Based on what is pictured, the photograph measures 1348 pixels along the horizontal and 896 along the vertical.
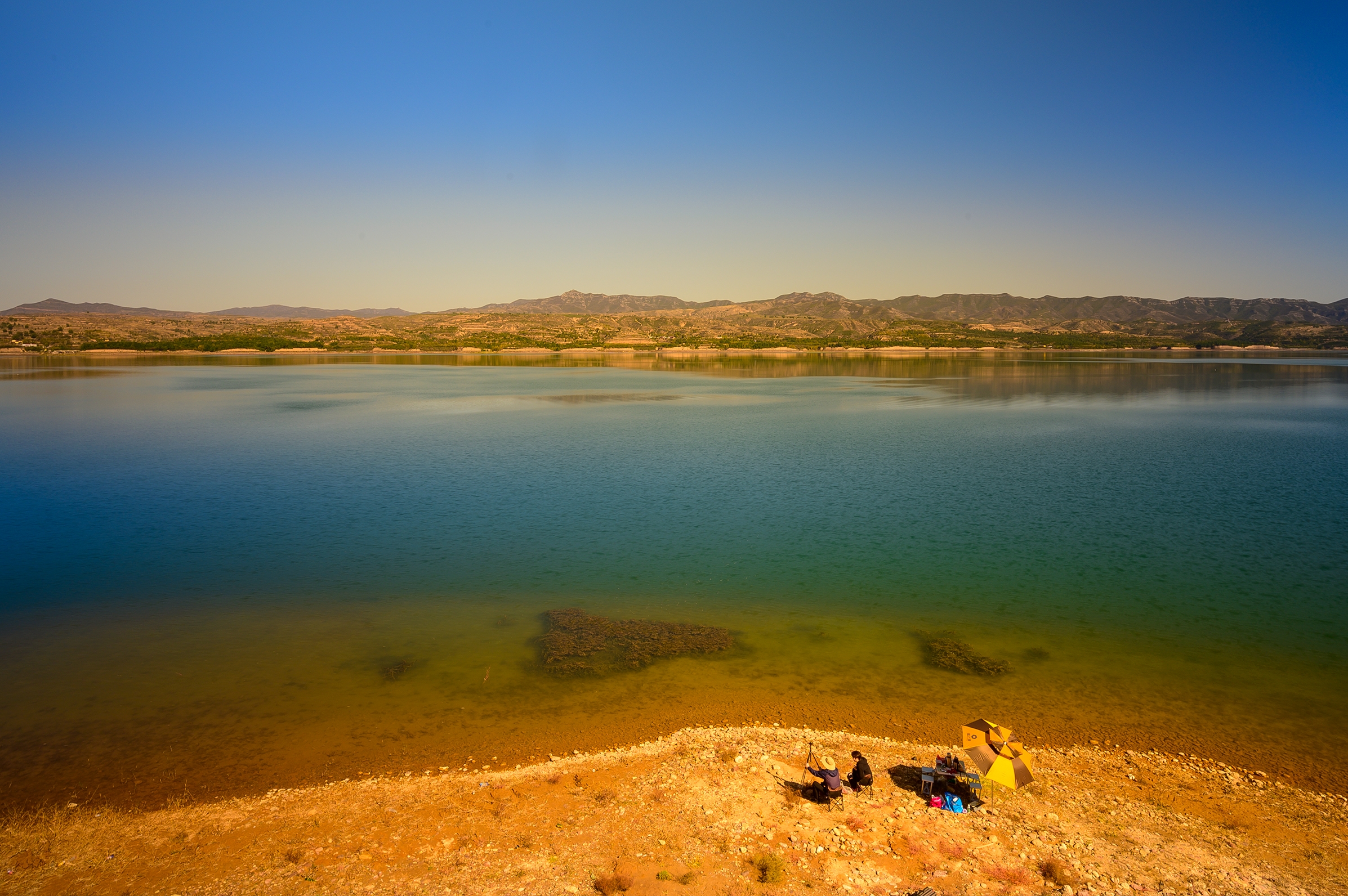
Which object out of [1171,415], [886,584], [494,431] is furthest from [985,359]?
[886,584]

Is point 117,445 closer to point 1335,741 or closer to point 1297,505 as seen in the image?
point 1335,741

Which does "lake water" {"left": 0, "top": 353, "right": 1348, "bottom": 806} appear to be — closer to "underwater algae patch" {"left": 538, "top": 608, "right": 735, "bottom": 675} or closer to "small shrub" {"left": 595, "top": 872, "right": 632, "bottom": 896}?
"underwater algae patch" {"left": 538, "top": 608, "right": 735, "bottom": 675}

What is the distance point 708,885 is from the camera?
811cm

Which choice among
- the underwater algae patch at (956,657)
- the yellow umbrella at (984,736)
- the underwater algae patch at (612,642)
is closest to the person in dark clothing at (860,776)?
the yellow umbrella at (984,736)

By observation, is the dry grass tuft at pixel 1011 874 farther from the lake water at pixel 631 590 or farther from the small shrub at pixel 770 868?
the lake water at pixel 631 590

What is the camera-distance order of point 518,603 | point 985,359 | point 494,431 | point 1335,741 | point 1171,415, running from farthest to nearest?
point 985,359
point 1171,415
point 494,431
point 518,603
point 1335,741

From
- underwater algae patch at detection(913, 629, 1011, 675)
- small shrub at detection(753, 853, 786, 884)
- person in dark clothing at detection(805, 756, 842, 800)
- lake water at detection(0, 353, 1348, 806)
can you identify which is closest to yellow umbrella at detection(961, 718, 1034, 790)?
lake water at detection(0, 353, 1348, 806)

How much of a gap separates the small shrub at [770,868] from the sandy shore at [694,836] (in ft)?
0.09

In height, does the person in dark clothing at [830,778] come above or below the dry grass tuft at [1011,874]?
above

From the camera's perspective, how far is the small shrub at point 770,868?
8211 millimetres

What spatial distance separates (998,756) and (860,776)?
6.17 ft

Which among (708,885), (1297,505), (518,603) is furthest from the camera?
(1297,505)

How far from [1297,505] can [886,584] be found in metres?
19.0

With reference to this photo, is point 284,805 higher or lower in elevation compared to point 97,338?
lower
